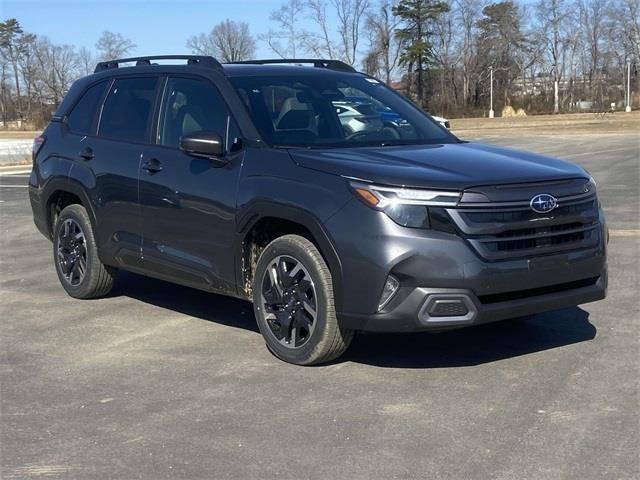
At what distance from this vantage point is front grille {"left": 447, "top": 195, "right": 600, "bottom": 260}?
4.77 meters

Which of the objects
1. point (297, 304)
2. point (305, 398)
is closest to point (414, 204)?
point (297, 304)

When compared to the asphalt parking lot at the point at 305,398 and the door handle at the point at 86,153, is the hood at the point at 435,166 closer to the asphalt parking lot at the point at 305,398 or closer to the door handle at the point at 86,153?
the asphalt parking lot at the point at 305,398

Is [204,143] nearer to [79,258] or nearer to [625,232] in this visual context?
[79,258]

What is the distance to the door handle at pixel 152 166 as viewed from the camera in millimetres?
6195

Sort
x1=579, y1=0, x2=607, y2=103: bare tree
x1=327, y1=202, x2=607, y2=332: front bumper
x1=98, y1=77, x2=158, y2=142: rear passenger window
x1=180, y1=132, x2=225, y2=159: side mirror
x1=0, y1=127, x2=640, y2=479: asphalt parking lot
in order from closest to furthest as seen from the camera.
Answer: x1=0, y1=127, x2=640, y2=479: asphalt parking lot, x1=327, y1=202, x2=607, y2=332: front bumper, x1=180, y1=132, x2=225, y2=159: side mirror, x1=98, y1=77, x2=158, y2=142: rear passenger window, x1=579, y1=0, x2=607, y2=103: bare tree

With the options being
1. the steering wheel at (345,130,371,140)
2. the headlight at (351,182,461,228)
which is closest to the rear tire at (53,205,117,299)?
the steering wheel at (345,130,371,140)

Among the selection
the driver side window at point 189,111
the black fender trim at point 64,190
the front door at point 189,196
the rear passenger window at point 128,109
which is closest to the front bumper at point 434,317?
the front door at point 189,196

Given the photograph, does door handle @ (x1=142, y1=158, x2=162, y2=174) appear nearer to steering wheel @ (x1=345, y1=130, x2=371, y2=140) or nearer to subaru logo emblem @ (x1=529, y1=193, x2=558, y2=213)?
steering wheel @ (x1=345, y1=130, x2=371, y2=140)

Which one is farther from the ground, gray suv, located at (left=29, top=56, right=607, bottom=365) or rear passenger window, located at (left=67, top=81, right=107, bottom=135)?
rear passenger window, located at (left=67, top=81, right=107, bottom=135)

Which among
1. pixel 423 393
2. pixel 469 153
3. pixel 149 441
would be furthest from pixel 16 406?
pixel 469 153

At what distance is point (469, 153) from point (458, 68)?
276 ft

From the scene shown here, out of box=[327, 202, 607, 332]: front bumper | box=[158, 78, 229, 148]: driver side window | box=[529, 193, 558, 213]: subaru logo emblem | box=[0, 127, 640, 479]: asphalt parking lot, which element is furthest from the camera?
box=[158, 78, 229, 148]: driver side window

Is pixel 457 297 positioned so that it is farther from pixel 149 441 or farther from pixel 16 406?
pixel 16 406

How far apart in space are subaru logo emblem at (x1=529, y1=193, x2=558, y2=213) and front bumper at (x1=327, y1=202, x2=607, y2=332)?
27cm
